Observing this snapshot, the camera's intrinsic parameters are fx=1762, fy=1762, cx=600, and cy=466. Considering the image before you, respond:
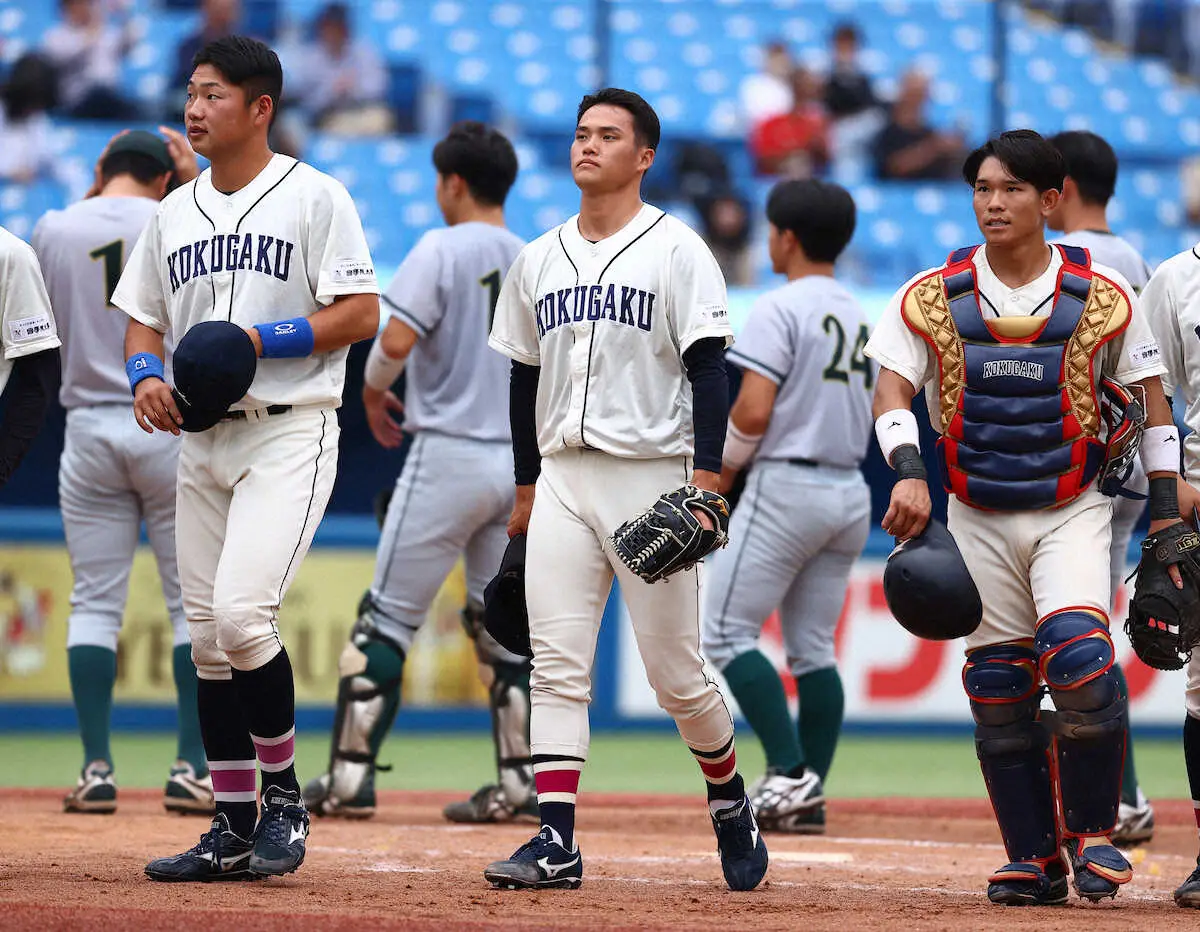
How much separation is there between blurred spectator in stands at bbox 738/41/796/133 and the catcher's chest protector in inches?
432

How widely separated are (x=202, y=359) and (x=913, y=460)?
6.01 feet

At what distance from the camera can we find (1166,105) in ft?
54.5

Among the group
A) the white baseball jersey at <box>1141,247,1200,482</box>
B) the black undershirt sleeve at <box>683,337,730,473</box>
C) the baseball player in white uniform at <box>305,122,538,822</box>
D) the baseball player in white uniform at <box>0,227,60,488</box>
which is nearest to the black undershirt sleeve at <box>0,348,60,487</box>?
the baseball player in white uniform at <box>0,227,60,488</box>

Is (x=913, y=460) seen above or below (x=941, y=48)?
below

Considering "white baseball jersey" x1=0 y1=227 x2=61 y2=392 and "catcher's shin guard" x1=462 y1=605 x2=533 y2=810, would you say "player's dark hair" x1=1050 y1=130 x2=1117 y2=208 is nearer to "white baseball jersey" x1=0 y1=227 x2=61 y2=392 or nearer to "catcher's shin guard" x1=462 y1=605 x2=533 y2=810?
"catcher's shin guard" x1=462 y1=605 x2=533 y2=810

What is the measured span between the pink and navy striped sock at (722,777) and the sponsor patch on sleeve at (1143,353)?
1.47m

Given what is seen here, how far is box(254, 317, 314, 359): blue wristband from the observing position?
4527 millimetres

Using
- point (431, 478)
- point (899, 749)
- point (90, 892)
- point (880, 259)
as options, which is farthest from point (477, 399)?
point (880, 259)

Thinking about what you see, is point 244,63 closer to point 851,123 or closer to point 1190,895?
point 1190,895

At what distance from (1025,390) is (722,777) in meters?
1.31

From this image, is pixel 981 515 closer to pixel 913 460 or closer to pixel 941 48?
pixel 913 460

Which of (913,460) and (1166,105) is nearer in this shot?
(913,460)

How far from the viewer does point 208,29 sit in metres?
14.7

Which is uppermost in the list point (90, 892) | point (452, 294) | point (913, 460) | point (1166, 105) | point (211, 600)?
point (1166, 105)
